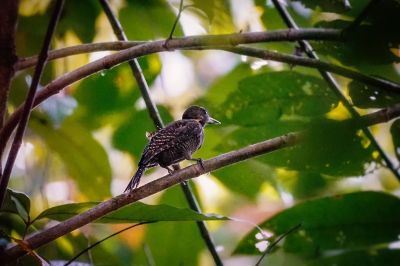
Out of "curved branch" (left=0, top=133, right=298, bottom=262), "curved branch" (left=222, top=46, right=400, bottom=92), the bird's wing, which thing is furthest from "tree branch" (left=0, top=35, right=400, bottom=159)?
the bird's wing

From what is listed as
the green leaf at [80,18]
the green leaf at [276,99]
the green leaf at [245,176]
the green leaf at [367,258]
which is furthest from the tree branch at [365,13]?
the green leaf at [80,18]

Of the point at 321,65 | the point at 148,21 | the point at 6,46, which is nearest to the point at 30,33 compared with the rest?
the point at 148,21

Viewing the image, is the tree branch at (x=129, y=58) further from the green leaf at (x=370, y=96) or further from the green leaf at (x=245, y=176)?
the green leaf at (x=245, y=176)

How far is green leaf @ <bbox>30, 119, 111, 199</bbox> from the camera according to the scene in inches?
75.1

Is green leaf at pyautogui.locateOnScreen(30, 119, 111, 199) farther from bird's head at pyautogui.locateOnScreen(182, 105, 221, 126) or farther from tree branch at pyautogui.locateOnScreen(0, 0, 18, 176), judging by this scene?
tree branch at pyautogui.locateOnScreen(0, 0, 18, 176)

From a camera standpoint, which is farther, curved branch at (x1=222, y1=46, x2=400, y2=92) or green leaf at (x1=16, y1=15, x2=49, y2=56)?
green leaf at (x1=16, y1=15, x2=49, y2=56)

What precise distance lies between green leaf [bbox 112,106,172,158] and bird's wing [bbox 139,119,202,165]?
39 mm

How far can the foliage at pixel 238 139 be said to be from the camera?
1314 millimetres

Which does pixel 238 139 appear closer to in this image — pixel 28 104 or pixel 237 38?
pixel 237 38

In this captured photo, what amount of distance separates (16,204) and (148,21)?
2.87 ft

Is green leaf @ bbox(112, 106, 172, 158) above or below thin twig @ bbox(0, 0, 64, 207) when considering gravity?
above

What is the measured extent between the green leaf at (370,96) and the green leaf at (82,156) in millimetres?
841

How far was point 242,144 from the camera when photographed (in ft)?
5.44

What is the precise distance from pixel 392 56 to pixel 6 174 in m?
0.85
